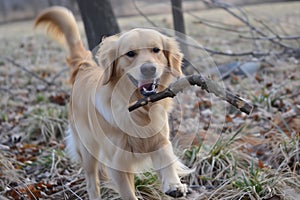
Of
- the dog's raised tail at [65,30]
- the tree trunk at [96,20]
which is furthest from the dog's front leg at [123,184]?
the tree trunk at [96,20]

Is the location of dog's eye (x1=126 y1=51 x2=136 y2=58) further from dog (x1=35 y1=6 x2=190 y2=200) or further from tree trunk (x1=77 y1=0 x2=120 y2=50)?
tree trunk (x1=77 y1=0 x2=120 y2=50)

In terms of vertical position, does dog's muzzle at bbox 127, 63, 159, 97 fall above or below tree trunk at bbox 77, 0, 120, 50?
above

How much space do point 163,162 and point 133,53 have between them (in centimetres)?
74

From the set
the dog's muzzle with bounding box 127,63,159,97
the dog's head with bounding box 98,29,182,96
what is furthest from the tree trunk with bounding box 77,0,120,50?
the dog's muzzle with bounding box 127,63,159,97

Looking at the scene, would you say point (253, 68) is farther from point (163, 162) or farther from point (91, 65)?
point (163, 162)

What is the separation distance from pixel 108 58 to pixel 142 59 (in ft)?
1.11

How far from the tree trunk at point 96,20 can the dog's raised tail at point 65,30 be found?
953mm

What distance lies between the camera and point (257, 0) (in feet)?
53.0

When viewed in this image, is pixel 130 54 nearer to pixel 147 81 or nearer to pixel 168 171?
pixel 147 81

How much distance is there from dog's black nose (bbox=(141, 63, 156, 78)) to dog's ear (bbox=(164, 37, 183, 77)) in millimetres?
277

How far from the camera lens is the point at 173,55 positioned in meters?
2.91

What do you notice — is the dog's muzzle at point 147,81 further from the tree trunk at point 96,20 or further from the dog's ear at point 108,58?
the tree trunk at point 96,20

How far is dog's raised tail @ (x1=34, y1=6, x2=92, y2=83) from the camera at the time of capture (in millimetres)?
4043

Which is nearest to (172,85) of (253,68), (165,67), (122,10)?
(165,67)
